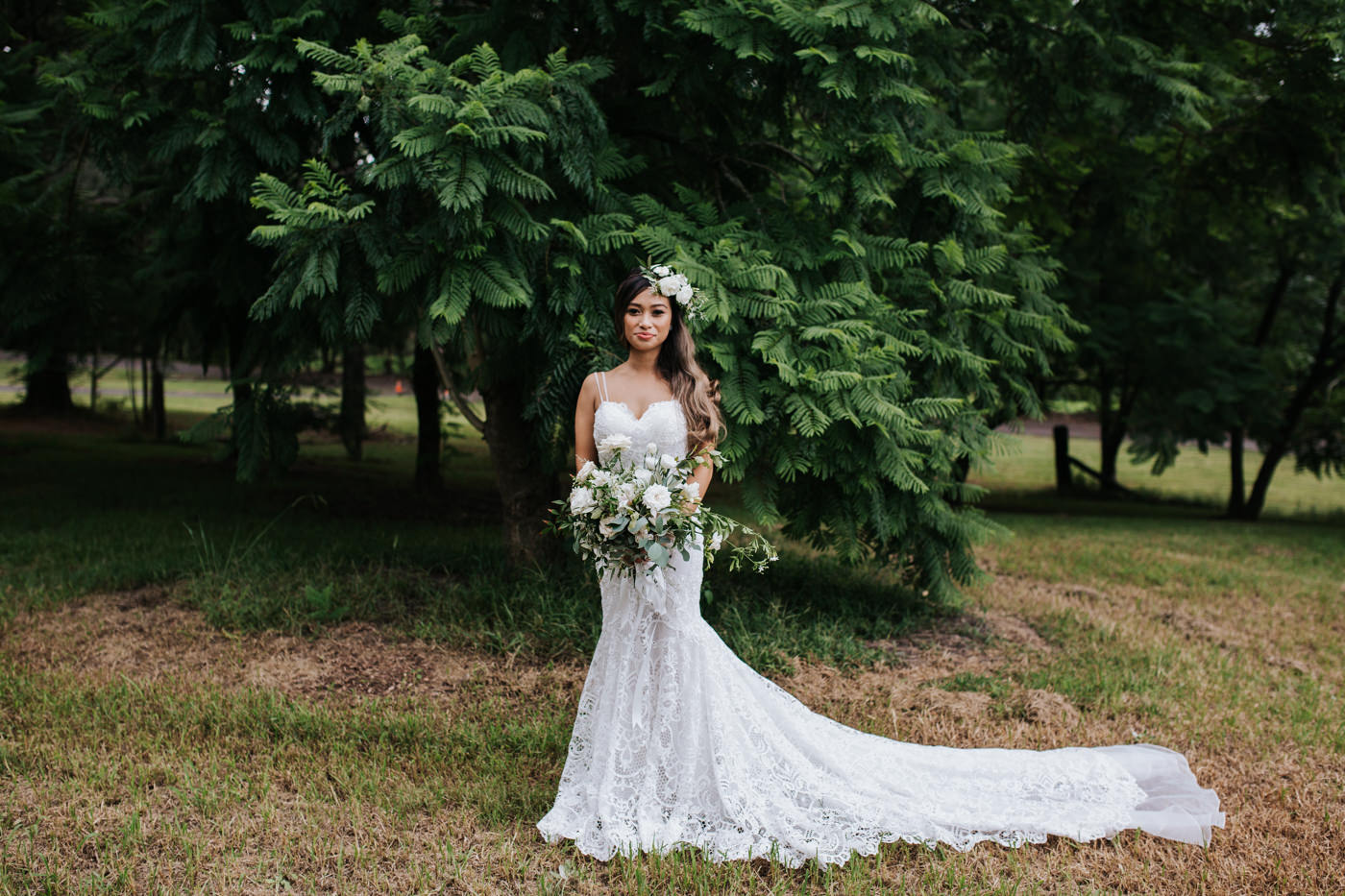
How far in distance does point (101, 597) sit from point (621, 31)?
18.9ft

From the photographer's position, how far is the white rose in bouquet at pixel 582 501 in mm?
3545

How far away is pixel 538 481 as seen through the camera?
734cm

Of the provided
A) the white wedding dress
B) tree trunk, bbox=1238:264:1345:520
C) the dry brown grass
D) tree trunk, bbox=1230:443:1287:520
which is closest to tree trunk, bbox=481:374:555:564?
the dry brown grass

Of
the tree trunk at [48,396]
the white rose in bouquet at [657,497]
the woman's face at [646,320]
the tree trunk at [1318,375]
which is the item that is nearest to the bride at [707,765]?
the woman's face at [646,320]

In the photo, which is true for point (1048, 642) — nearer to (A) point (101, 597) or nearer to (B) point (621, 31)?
A: (B) point (621, 31)

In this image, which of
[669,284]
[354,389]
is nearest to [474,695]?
[669,284]

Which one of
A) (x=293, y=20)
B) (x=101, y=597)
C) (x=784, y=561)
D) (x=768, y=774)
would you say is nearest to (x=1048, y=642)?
(x=784, y=561)

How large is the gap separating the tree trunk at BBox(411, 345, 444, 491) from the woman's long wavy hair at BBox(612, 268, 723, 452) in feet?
22.1

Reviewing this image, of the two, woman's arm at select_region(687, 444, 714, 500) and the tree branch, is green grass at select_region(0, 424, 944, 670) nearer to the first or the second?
the tree branch

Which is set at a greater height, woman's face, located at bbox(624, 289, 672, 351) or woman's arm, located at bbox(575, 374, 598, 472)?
woman's face, located at bbox(624, 289, 672, 351)

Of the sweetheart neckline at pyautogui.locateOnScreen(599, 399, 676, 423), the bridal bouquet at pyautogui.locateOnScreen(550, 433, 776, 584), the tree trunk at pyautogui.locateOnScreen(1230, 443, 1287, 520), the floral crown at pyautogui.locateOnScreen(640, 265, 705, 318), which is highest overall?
the floral crown at pyautogui.locateOnScreen(640, 265, 705, 318)

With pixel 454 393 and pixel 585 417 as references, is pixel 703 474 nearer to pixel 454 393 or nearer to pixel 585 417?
pixel 585 417

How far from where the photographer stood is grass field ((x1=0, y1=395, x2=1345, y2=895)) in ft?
11.8

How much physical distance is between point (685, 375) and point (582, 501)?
0.84 m
